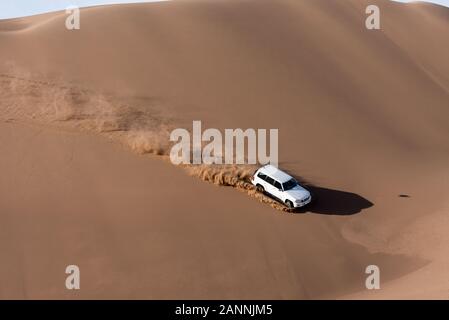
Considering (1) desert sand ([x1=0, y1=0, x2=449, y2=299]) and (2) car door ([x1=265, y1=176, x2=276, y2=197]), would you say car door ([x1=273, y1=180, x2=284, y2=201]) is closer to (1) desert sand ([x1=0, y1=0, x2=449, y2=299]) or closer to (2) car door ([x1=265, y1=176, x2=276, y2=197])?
(2) car door ([x1=265, y1=176, x2=276, y2=197])

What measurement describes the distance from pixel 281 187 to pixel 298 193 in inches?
21.7

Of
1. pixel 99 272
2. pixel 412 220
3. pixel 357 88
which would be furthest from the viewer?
pixel 357 88

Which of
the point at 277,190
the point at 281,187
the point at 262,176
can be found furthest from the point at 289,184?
the point at 262,176

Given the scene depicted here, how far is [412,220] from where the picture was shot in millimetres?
14781

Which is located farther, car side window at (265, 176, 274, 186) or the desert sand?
car side window at (265, 176, 274, 186)

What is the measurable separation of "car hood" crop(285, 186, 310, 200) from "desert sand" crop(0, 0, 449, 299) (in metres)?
0.58

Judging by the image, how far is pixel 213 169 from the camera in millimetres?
15031

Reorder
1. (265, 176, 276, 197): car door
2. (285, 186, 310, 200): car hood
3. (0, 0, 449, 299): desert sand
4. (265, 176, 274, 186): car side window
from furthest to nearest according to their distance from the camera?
(265, 176, 274, 186): car side window
(265, 176, 276, 197): car door
(285, 186, 310, 200): car hood
(0, 0, 449, 299): desert sand

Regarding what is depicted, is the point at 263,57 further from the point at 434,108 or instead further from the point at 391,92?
the point at 434,108

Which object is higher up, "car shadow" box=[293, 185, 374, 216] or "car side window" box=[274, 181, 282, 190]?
"car side window" box=[274, 181, 282, 190]

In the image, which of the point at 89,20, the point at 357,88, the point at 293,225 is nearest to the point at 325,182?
the point at 293,225

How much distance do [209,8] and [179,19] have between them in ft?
7.48

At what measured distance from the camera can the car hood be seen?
46.2ft

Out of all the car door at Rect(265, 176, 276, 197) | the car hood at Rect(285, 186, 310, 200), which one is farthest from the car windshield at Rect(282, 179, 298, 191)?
the car door at Rect(265, 176, 276, 197)
